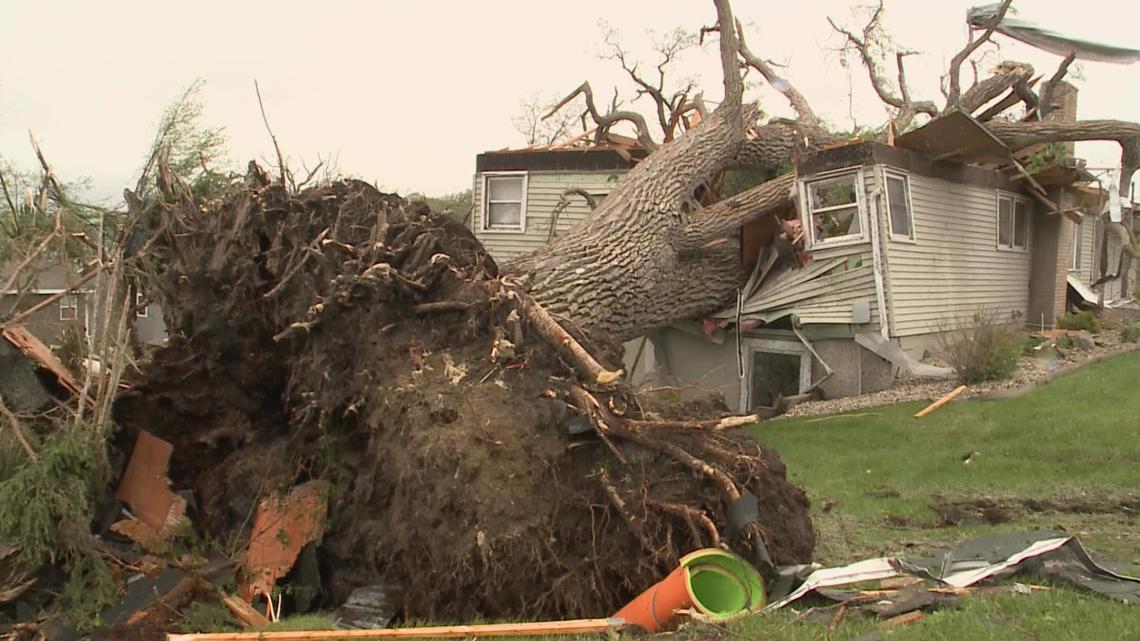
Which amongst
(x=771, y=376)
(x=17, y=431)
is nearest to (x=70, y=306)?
(x=17, y=431)

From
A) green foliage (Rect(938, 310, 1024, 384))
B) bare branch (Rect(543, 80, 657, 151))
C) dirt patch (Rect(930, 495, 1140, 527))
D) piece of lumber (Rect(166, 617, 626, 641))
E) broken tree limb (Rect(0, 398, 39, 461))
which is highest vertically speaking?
bare branch (Rect(543, 80, 657, 151))

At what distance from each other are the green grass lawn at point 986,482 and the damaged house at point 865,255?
2.42 metres

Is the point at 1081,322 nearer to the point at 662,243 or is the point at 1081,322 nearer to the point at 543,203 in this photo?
the point at 662,243

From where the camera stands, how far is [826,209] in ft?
46.3

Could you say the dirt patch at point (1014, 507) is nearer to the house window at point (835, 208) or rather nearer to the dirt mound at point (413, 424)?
the dirt mound at point (413, 424)

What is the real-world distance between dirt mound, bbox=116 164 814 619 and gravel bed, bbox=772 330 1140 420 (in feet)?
23.3

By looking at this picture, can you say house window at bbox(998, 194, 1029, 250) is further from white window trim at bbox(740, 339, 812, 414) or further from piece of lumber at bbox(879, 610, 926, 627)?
piece of lumber at bbox(879, 610, 926, 627)

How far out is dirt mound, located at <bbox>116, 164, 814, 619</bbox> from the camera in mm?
5102

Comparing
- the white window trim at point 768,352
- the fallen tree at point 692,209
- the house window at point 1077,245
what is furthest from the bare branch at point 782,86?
the house window at point 1077,245

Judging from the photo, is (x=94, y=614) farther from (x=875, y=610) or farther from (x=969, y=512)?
(x=969, y=512)

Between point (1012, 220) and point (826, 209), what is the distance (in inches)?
250

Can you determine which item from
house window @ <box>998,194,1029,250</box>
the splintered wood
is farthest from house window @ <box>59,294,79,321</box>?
house window @ <box>998,194,1029,250</box>

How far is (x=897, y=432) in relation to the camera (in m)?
10.7

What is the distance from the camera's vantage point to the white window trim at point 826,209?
13.8 meters
